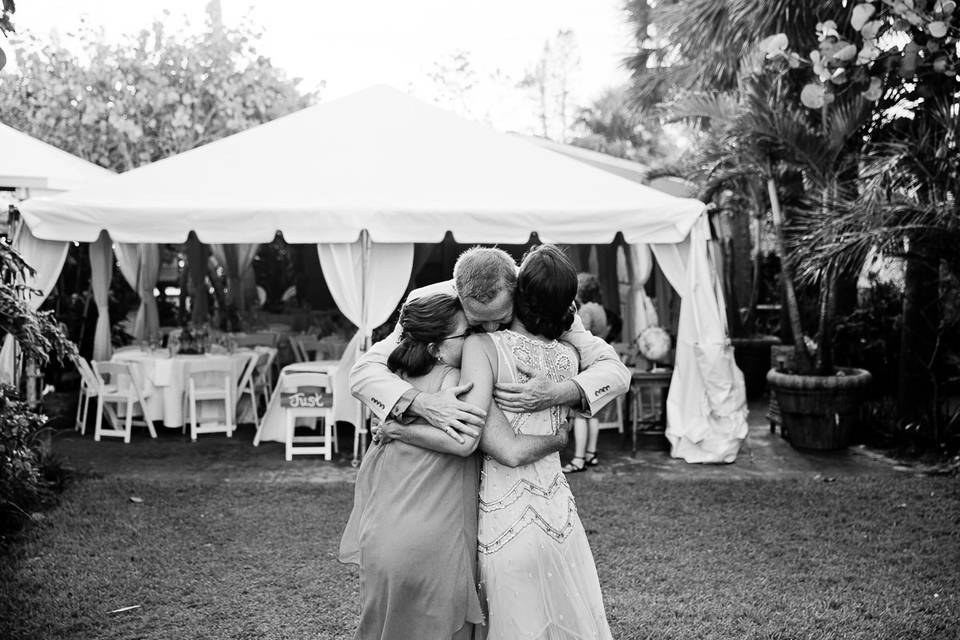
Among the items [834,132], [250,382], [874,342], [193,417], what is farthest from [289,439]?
[874,342]

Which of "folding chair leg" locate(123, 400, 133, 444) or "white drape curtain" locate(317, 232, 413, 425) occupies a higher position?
"white drape curtain" locate(317, 232, 413, 425)

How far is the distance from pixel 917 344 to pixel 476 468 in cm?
718

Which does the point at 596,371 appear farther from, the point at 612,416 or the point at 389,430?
the point at 612,416

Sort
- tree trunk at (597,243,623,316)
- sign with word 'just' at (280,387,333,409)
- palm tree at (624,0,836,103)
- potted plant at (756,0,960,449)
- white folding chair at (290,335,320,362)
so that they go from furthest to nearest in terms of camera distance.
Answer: tree trunk at (597,243,623,316), white folding chair at (290,335,320,362), palm tree at (624,0,836,103), sign with word 'just' at (280,387,333,409), potted plant at (756,0,960,449)

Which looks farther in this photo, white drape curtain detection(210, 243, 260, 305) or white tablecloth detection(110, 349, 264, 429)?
white drape curtain detection(210, 243, 260, 305)

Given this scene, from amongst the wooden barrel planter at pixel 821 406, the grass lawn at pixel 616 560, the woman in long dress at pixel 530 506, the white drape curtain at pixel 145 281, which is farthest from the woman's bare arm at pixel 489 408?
the white drape curtain at pixel 145 281

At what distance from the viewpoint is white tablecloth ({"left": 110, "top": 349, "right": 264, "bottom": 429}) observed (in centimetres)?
881

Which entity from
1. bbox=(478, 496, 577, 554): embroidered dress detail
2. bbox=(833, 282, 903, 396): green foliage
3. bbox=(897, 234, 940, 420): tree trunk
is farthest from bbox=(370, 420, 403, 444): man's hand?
bbox=(833, 282, 903, 396): green foliage

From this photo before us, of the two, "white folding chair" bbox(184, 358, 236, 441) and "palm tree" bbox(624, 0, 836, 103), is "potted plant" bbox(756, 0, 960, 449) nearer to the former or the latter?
"palm tree" bbox(624, 0, 836, 103)

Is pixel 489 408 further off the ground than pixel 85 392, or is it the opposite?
pixel 489 408

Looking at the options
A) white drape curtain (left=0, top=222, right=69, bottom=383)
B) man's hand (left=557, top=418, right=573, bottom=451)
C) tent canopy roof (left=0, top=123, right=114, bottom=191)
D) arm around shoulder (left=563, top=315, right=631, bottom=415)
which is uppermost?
tent canopy roof (left=0, top=123, right=114, bottom=191)

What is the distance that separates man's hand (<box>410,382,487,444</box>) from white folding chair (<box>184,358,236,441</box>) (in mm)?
6511

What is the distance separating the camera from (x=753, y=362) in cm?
1248

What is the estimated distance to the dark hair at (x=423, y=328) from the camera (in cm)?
268
